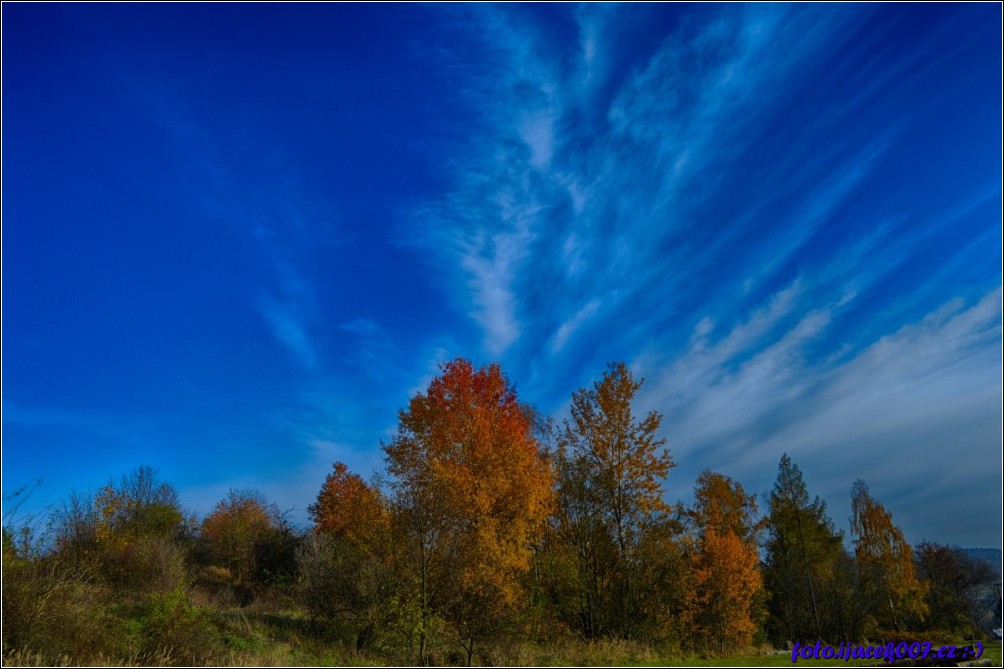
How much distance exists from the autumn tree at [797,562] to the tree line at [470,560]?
504 mm

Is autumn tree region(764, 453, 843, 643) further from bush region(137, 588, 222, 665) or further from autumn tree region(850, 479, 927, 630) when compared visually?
bush region(137, 588, 222, 665)

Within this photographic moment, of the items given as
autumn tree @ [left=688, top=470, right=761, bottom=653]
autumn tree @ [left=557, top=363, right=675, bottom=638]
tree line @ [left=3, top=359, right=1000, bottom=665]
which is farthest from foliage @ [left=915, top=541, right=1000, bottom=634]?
autumn tree @ [left=557, top=363, right=675, bottom=638]

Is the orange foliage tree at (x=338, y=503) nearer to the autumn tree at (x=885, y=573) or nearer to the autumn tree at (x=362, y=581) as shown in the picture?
the autumn tree at (x=362, y=581)

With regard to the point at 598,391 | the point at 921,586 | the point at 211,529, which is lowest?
the point at 921,586

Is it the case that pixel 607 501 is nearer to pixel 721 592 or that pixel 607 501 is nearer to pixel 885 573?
pixel 721 592

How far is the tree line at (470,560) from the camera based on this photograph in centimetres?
1908

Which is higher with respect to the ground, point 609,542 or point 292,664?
point 609,542

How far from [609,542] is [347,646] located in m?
12.6

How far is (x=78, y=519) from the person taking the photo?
A: 97.6 feet

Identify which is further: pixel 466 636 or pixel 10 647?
pixel 466 636

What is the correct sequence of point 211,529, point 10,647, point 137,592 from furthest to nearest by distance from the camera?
point 211,529 → point 137,592 → point 10,647

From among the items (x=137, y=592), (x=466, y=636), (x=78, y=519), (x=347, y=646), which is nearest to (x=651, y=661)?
(x=466, y=636)

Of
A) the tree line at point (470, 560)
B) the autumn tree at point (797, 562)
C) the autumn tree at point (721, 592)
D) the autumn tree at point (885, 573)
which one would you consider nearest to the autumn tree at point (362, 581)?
the tree line at point (470, 560)

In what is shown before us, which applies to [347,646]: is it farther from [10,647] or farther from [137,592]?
[137,592]
